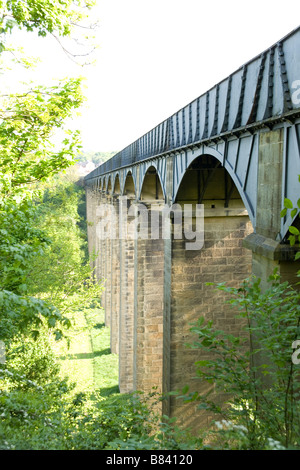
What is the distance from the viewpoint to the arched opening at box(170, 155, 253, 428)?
12133 millimetres

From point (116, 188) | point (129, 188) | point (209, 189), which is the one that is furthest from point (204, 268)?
point (116, 188)

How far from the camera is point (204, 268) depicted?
41.7 ft

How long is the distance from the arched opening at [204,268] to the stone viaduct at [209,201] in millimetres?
31

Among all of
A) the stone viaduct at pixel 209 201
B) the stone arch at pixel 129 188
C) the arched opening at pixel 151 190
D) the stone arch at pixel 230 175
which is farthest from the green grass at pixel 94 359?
the stone arch at pixel 230 175

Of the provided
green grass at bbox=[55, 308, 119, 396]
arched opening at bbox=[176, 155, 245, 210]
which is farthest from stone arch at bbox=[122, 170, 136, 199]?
arched opening at bbox=[176, 155, 245, 210]

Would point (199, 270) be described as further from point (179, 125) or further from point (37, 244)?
Answer: point (37, 244)

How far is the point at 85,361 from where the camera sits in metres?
26.8

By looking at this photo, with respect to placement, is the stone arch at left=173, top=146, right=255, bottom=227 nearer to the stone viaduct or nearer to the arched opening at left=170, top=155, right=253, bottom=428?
the stone viaduct

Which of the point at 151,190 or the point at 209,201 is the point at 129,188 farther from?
the point at 209,201

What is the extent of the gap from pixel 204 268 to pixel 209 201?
2.07m

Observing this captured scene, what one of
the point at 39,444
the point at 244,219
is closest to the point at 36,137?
the point at 39,444

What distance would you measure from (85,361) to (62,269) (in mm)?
11002

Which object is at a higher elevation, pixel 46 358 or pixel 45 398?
pixel 45 398
